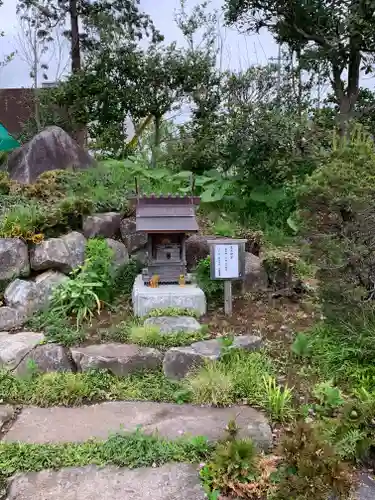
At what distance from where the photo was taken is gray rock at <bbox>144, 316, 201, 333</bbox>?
165 inches

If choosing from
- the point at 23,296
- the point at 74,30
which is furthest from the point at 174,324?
the point at 74,30

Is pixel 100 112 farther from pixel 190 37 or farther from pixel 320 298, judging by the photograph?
pixel 320 298

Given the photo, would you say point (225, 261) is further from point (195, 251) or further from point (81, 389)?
point (81, 389)

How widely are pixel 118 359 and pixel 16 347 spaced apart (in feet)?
2.87

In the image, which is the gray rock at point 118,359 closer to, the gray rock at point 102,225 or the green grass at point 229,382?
the green grass at point 229,382

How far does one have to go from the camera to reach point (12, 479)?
2.70m

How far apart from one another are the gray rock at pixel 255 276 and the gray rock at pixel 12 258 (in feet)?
7.19

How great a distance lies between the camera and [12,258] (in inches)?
190

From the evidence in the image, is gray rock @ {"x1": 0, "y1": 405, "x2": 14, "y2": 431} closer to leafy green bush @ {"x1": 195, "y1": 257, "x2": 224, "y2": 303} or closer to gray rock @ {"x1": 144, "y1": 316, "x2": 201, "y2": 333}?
gray rock @ {"x1": 144, "y1": 316, "x2": 201, "y2": 333}

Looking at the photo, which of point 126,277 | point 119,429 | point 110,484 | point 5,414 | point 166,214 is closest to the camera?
point 110,484

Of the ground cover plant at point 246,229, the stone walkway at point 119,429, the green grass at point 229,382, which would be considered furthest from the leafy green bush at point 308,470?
the green grass at point 229,382

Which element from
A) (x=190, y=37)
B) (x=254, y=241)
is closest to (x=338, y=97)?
(x=190, y=37)

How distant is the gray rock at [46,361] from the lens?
3889 millimetres

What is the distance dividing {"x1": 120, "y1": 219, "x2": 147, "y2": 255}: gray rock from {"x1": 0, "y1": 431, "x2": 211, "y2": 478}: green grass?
2.79m
